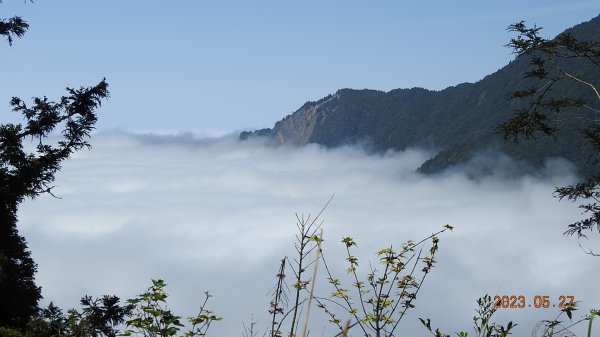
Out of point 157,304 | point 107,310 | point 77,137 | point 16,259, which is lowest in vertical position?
point 157,304

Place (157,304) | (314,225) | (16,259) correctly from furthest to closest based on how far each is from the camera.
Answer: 1. (16,259)
2. (157,304)
3. (314,225)

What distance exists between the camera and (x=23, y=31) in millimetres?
10898

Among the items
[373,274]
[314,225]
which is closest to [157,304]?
[314,225]

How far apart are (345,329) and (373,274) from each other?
10.8 feet

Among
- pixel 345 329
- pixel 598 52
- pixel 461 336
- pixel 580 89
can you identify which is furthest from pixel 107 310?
pixel 580 89

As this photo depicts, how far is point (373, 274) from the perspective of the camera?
15.6 feet

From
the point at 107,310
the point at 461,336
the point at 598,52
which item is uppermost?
the point at 598,52

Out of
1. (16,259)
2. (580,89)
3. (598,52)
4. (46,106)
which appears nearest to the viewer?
(46,106)

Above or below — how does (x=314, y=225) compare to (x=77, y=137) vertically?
below

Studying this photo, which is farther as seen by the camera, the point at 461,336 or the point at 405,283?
the point at 405,283

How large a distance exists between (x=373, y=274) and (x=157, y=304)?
175 cm

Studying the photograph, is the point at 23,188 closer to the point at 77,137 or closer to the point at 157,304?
the point at 77,137

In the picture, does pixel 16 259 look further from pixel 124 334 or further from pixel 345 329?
pixel 345 329

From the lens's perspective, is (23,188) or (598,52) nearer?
(23,188)
